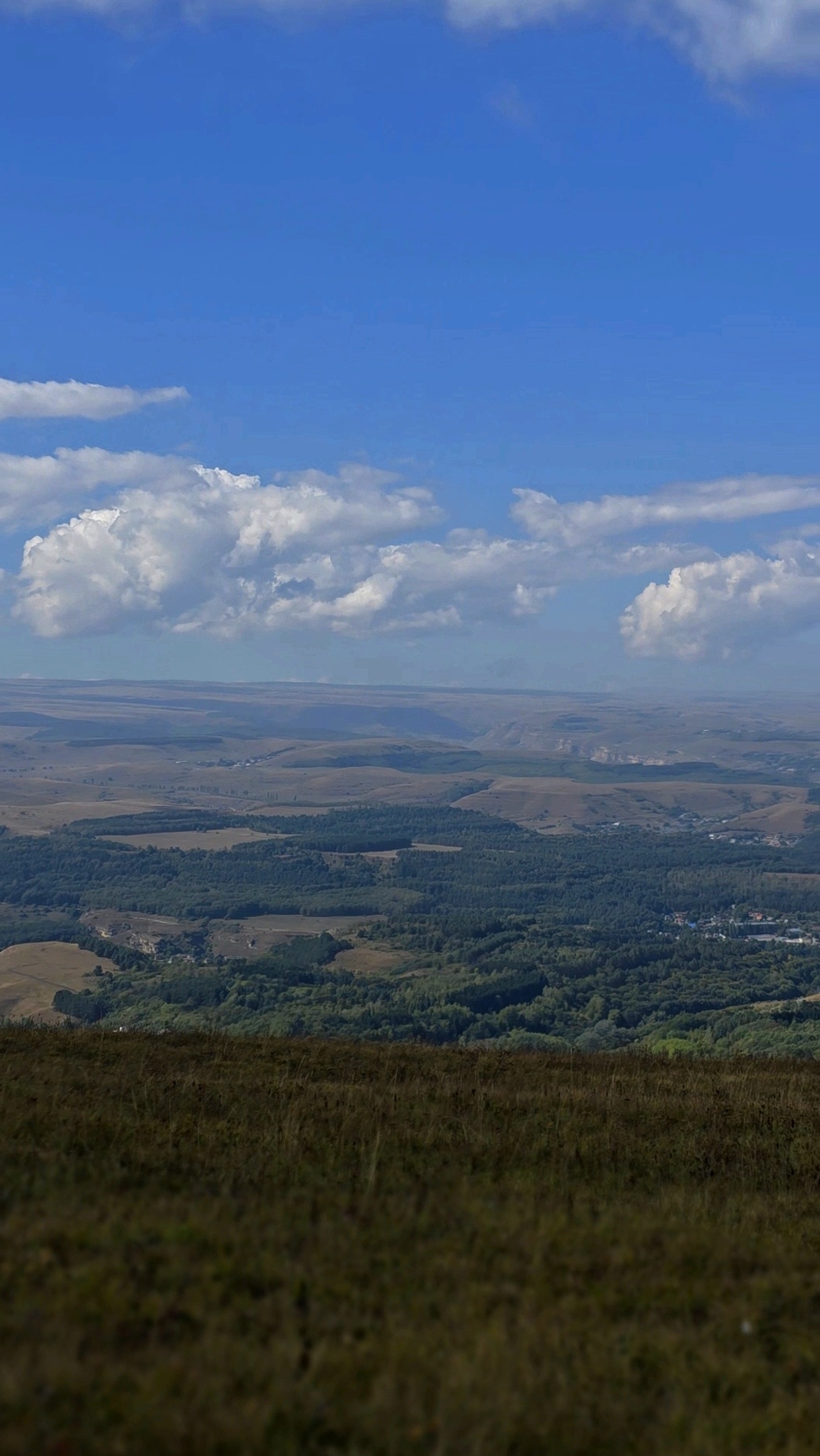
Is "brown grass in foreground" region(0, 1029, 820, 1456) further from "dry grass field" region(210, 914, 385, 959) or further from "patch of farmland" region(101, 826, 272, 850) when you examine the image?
"patch of farmland" region(101, 826, 272, 850)

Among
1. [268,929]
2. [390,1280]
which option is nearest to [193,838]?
[268,929]

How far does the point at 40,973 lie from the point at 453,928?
39.1 metres

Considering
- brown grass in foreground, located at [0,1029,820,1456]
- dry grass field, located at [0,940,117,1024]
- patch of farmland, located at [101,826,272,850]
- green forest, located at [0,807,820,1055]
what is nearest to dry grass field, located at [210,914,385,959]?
green forest, located at [0,807,820,1055]

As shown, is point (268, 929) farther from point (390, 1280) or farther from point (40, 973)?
point (390, 1280)

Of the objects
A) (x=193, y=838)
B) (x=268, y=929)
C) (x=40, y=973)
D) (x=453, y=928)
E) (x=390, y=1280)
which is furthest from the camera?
(x=193, y=838)

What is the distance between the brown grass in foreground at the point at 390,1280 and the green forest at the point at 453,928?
1094 centimetres

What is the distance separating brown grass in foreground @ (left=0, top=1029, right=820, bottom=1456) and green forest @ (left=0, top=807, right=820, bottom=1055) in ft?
35.9

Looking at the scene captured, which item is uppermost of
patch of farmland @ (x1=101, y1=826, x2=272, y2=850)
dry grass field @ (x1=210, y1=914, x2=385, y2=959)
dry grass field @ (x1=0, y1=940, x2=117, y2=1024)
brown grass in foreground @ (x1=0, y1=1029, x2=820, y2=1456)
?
brown grass in foreground @ (x1=0, y1=1029, x2=820, y2=1456)

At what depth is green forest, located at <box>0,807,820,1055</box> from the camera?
170 feet

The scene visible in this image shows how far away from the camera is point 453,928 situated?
96.4 m

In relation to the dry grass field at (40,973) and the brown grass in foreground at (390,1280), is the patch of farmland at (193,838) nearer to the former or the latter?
the dry grass field at (40,973)

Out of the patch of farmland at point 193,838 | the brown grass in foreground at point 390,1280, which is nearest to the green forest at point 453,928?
the patch of farmland at point 193,838

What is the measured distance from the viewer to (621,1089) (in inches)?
607

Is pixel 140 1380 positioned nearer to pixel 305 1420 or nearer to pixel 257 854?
pixel 305 1420
